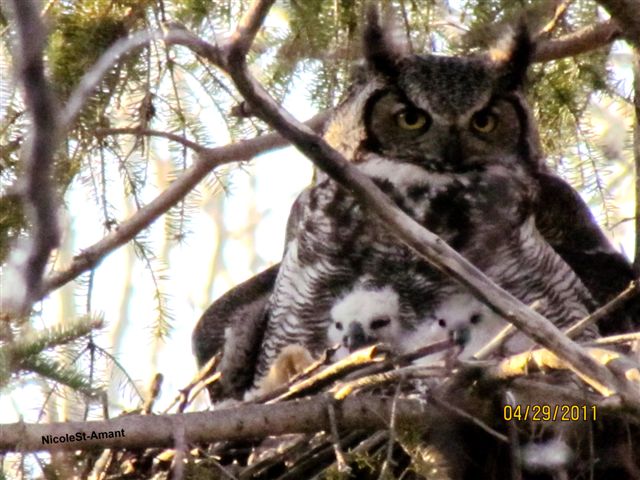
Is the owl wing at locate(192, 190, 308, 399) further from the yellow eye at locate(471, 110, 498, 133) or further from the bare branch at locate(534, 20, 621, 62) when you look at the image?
the bare branch at locate(534, 20, 621, 62)

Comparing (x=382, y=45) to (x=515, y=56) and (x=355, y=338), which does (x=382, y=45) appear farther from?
(x=355, y=338)

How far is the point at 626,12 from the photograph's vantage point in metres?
1.51

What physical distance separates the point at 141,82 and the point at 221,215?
336 cm

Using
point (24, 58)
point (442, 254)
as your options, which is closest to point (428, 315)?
point (442, 254)

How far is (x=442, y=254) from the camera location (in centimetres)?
155

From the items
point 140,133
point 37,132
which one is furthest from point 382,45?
point 37,132

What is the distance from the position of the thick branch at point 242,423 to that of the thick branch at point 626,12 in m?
0.64

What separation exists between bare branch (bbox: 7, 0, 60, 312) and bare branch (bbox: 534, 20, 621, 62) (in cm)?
161

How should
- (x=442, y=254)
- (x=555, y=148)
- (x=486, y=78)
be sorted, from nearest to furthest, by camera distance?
(x=442, y=254) → (x=486, y=78) → (x=555, y=148)

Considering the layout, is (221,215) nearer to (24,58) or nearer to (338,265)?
(338,265)
